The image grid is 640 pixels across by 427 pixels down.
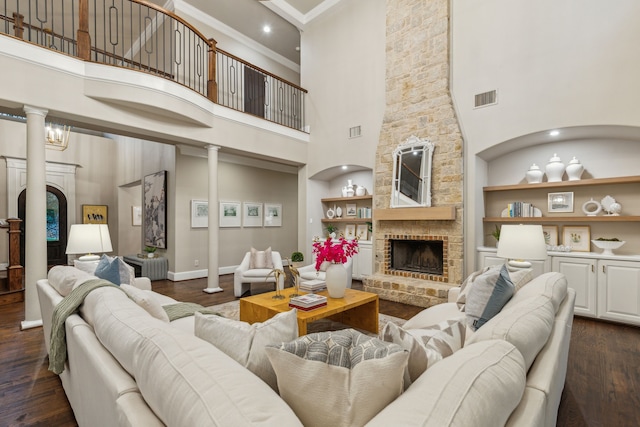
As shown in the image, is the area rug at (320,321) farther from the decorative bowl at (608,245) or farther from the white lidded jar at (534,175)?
the white lidded jar at (534,175)

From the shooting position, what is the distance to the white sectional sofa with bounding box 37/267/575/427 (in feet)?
2.41

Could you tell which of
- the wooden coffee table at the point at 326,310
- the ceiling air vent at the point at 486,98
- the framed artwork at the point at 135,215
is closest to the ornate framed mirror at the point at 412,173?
the ceiling air vent at the point at 486,98

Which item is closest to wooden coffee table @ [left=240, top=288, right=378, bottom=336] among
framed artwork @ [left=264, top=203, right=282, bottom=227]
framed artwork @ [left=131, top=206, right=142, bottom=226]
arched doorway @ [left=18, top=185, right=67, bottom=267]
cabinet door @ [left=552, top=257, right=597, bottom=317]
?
Result: cabinet door @ [left=552, top=257, right=597, bottom=317]

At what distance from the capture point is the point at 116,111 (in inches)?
164

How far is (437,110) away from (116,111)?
15.2 feet

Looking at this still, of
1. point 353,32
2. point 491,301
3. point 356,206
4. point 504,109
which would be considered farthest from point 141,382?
point 353,32

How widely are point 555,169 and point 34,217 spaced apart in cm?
661

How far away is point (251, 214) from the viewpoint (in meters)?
7.68

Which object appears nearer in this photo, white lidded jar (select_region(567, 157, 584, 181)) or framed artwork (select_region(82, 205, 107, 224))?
white lidded jar (select_region(567, 157, 584, 181))

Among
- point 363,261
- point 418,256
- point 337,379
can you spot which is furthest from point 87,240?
point 418,256

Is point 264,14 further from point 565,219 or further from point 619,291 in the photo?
point 619,291

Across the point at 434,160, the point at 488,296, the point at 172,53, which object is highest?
the point at 172,53

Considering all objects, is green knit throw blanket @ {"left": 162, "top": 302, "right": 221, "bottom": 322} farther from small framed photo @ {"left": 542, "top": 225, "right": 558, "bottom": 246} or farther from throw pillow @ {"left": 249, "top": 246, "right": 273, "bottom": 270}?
small framed photo @ {"left": 542, "top": 225, "right": 558, "bottom": 246}

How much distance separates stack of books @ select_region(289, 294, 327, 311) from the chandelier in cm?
740
